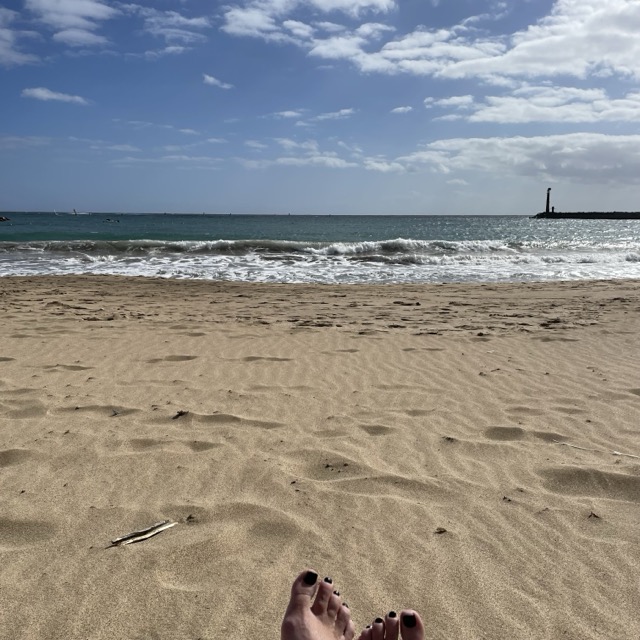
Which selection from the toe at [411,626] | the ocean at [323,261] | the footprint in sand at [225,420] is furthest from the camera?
the ocean at [323,261]

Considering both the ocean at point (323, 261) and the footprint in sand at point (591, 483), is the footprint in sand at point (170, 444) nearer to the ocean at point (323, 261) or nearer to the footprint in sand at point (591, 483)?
the footprint in sand at point (591, 483)

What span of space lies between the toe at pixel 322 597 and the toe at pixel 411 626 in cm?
27

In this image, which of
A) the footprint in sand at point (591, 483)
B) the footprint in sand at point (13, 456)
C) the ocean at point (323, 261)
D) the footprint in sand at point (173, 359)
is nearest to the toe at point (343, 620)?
the footprint in sand at point (591, 483)

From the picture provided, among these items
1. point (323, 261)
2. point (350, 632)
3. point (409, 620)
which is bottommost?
point (350, 632)

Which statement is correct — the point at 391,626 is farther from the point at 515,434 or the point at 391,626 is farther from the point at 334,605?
the point at 515,434

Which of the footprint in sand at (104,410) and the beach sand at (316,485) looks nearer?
the beach sand at (316,485)

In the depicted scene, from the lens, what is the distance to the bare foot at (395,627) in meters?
1.77

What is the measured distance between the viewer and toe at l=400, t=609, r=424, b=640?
1.77 m

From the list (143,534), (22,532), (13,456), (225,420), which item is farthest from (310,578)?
(13,456)

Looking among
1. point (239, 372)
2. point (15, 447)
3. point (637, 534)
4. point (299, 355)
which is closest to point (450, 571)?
point (637, 534)

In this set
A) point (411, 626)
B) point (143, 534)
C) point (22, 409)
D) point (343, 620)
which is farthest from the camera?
point (22, 409)

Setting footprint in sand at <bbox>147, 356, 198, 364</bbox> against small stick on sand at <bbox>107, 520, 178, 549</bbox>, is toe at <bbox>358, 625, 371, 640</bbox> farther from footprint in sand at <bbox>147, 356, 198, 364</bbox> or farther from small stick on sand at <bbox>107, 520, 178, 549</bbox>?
footprint in sand at <bbox>147, 356, 198, 364</bbox>

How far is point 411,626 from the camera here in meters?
1.77

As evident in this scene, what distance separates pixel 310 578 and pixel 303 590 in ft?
0.15
